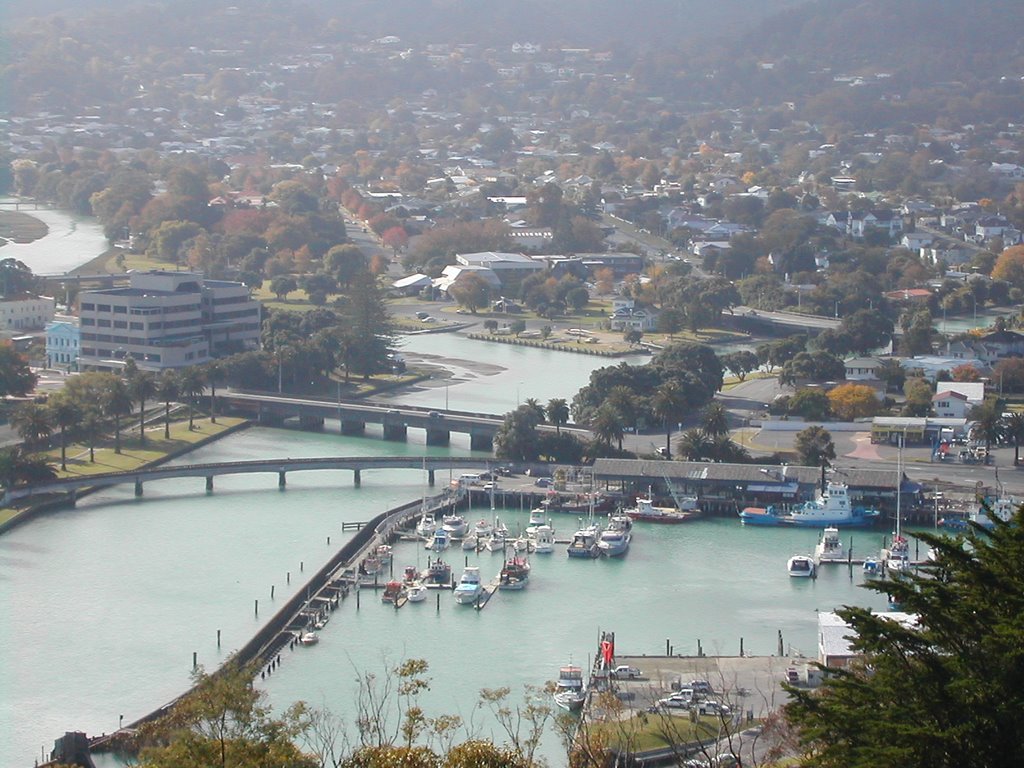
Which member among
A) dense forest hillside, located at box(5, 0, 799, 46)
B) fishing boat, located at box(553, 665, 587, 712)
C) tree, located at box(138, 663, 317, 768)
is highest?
dense forest hillside, located at box(5, 0, 799, 46)

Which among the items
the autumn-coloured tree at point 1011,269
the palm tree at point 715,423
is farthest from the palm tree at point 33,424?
the autumn-coloured tree at point 1011,269

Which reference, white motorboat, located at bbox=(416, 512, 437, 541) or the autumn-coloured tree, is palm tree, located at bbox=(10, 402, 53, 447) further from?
the autumn-coloured tree

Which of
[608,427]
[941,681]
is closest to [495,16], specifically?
[608,427]

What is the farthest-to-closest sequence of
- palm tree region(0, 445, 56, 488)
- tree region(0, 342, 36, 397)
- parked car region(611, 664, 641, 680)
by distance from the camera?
tree region(0, 342, 36, 397)
palm tree region(0, 445, 56, 488)
parked car region(611, 664, 641, 680)

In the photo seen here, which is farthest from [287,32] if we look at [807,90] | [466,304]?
[466,304]

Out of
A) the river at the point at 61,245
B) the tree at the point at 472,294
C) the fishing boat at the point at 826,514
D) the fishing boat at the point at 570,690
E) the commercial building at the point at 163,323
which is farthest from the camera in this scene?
the river at the point at 61,245

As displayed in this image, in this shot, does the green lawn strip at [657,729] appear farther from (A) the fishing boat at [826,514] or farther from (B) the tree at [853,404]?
(B) the tree at [853,404]

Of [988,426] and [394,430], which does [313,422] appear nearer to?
[394,430]

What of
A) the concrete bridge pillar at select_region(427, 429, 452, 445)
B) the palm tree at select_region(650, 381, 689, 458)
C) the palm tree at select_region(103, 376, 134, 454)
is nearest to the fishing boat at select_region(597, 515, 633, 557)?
the palm tree at select_region(650, 381, 689, 458)
